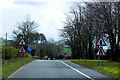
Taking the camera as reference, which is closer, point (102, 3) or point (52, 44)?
point (102, 3)

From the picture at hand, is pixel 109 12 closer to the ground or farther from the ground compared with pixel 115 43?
farther from the ground

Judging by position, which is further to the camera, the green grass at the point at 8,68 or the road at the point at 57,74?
the green grass at the point at 8,68

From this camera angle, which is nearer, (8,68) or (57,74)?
(57,74)

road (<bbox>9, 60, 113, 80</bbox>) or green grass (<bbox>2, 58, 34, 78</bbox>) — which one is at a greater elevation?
green grass (<bbox>2, 58, 34, 78</bbox>)

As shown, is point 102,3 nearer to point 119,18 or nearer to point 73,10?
point 119,18

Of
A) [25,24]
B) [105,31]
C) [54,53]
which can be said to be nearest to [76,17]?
[25,24]

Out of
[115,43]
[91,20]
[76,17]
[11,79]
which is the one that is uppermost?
[76,17]

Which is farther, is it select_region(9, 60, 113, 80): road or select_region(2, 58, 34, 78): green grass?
select_region(2, 58, 34, 78): green grass

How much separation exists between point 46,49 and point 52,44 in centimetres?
287

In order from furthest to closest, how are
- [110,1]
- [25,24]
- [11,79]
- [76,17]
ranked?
[76,17]
[25,24]
[110,1]
[11,79]

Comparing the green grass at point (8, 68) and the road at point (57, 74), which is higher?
the green grass at point (8, 68)

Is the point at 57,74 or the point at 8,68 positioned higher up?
the point at 8,68

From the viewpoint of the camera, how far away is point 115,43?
3136cm

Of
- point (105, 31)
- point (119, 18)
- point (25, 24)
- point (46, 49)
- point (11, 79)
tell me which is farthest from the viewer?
point (46, 49)
